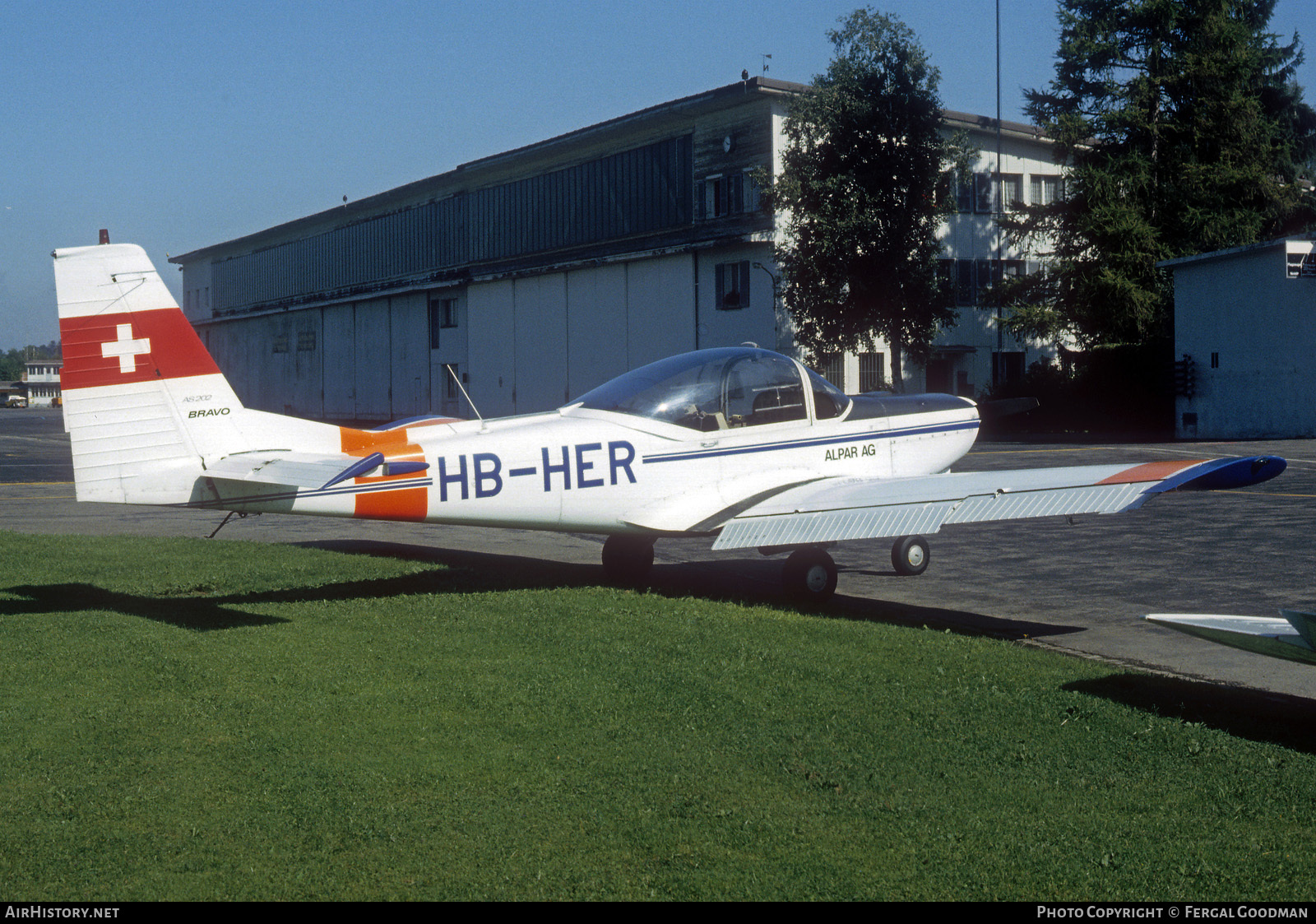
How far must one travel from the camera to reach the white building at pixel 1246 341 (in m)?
34.7

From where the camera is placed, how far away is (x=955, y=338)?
47.3 m

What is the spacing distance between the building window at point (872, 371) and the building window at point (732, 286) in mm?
4913

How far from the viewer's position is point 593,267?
4812 cm

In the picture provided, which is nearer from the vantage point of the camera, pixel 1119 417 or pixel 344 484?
pixel 344 484

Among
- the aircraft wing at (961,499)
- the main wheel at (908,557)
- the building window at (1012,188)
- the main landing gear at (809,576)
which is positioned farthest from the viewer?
the building window at (1012,188)

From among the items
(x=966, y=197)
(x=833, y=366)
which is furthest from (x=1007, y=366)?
(x=833, y=366)

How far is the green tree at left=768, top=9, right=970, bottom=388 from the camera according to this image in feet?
129

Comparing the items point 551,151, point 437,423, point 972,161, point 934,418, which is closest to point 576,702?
point 437,423

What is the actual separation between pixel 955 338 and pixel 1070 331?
434 centimetres

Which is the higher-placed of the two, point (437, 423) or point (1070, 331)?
point (1070, 331)

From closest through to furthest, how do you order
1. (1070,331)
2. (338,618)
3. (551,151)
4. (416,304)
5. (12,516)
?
(338,618) < (12,516) < (1070,331) < (551,151) < (416,304)

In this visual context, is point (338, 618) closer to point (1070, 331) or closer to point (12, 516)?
point (12, 516)

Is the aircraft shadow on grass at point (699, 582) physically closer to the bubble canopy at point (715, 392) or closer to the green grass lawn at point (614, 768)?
the green grass lawn at point (614, 768)

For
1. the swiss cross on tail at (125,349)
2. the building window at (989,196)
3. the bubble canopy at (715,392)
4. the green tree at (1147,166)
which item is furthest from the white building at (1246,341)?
the swiss cross on tail at (125,349)
